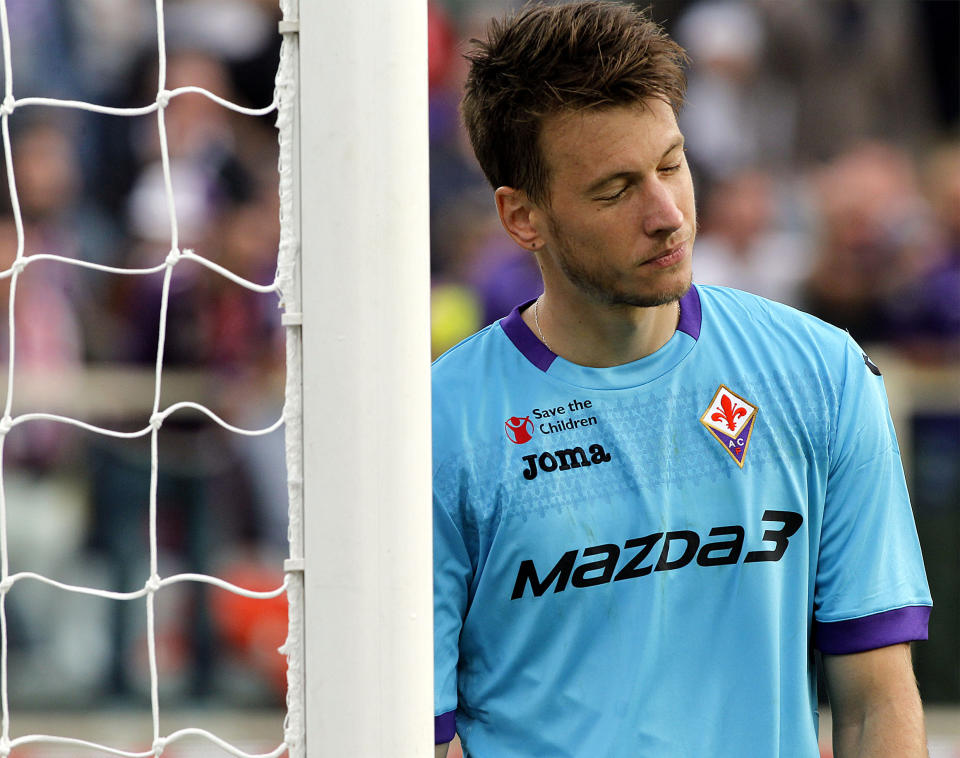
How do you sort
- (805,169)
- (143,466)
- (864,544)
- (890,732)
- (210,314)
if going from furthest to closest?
1. (805,169)
2. (210,314)
3. (143,466)
4. (864,544)
5. (890,732)

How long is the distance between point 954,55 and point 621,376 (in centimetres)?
592

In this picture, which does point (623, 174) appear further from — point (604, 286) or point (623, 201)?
point (604, 286)

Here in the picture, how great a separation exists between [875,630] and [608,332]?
65 cm

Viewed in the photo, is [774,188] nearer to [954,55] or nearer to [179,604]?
[954,55]

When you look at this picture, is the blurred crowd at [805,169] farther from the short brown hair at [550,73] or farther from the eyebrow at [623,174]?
the eyebrow at [623,174]

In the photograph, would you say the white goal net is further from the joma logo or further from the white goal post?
the joma logo

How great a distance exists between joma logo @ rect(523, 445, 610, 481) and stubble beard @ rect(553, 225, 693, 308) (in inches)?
9.8

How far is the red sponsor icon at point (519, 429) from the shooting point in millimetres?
2330

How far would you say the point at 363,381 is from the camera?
6.12 feet

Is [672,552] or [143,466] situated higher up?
[143,466]

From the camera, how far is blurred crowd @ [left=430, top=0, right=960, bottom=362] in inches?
230

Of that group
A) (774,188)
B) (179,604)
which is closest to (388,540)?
(179,604)

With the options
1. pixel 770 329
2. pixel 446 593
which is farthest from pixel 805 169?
pixel 446 593

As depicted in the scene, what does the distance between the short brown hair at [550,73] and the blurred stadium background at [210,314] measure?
3.17 m
